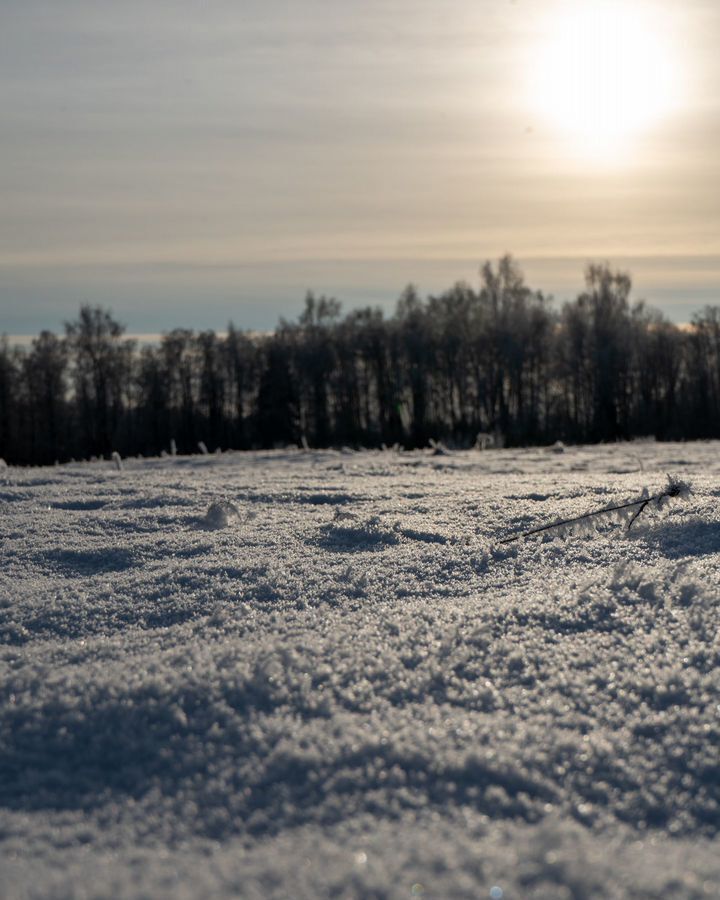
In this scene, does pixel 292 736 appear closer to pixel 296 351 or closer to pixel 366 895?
pixel 366 895

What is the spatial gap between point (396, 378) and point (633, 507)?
4185 cm

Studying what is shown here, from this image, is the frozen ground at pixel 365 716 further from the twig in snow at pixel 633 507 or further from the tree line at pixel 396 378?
the tree line at pixel 396 378

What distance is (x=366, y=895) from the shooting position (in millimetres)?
1271

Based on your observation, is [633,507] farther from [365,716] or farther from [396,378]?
[396,378]

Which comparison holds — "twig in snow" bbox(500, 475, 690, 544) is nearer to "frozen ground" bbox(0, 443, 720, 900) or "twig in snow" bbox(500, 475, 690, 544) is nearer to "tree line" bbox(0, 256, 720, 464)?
"frozen ground" bbox(0, 443, 720, 900)

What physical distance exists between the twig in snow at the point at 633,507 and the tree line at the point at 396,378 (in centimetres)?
3840

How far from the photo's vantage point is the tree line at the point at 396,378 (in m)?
43.6

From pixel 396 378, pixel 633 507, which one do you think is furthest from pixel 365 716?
pixel 396 378

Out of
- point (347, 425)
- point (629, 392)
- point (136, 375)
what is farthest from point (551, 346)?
point (136, 375)

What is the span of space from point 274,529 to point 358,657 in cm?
164

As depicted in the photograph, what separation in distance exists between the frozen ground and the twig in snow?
9 centimetres

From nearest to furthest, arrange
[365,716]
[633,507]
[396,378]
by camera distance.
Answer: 1. [365,716]
2. [633,507]
3. [396,378]

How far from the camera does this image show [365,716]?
1822 millimetres

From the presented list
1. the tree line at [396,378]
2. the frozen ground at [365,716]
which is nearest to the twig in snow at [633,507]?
the frozen ground at [365,716]
